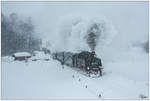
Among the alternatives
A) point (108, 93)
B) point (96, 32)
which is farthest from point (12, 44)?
point (108, 93)

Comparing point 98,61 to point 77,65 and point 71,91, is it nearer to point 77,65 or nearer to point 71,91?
point 77,65

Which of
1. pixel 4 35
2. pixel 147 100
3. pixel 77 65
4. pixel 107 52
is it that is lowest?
pixel 147 100

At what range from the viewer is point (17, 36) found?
5781cm

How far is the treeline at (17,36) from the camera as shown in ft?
173

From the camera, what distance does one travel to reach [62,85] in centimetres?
1270

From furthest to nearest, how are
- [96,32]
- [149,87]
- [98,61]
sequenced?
[96,32] → [98,61] → [149,87]

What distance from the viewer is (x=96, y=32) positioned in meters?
19.0

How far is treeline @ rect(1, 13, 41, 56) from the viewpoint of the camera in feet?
173

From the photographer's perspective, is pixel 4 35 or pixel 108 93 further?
pixel 4 35

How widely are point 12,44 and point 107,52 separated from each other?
37.4m

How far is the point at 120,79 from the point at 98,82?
7.02 ft

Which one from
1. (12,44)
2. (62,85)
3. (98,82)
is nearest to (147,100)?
(98,82)

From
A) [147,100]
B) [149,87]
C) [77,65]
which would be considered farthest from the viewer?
[77,65]

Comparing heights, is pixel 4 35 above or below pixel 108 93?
above
